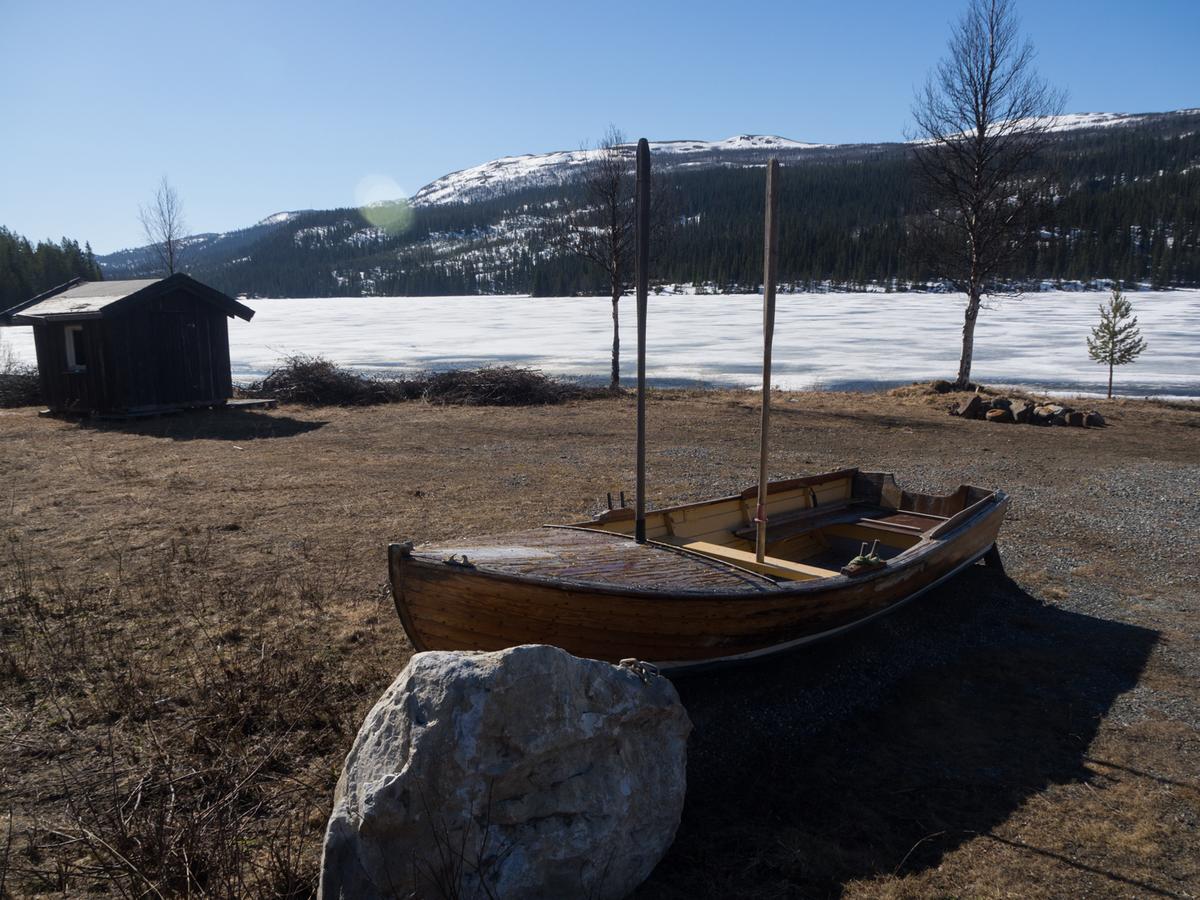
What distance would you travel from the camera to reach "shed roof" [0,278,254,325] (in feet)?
52.0

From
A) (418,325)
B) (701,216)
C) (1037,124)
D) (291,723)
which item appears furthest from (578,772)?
(701,216)

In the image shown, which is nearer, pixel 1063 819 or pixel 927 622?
pixel 1063 819

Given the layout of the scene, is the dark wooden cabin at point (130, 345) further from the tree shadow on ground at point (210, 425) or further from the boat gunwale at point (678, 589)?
the boat gunwale at point (678, 589)

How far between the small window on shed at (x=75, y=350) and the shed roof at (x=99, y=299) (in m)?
0.45

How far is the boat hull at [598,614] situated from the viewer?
423cm

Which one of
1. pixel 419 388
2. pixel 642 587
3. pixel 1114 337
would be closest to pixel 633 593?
pixel 642 587

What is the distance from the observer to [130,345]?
16219 mm

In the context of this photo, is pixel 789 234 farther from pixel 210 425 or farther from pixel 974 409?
pixel 210 425

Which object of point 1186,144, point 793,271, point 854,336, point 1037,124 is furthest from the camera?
point 1186,144

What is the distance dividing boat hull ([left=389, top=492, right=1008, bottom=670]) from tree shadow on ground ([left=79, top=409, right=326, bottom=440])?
37.4 feet

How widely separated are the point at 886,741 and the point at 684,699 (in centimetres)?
120

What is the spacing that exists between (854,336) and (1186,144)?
116 meters

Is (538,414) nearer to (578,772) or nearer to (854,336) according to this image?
(578,772)

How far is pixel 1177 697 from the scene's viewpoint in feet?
16.7
